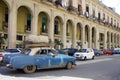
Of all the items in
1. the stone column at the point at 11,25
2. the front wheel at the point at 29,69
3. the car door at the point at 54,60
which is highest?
the stone column at the point at 11,25

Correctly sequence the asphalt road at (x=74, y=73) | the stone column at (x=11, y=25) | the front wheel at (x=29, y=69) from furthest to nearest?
the stone column at (x=11, y=25), the front wheel at (x=29, y=69), the asphalt road at (x=74, y=73)

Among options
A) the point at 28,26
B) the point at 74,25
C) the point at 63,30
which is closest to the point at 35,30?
the point at 28,26

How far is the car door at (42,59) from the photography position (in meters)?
15.8

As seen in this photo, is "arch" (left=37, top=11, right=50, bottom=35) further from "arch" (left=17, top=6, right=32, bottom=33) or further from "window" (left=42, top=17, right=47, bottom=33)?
"arch" (left=17, top=6, right=32, bottom=33)

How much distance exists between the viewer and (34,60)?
15.5 metres

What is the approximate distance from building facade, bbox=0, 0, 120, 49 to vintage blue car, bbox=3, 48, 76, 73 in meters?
14.0

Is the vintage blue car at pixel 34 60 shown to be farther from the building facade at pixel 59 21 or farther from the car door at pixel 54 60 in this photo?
the building facade at pixel 59 21

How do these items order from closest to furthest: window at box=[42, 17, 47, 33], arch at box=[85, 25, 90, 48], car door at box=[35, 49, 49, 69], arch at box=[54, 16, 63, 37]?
car door at box=[35, 49, 49, 69] → window at box=[42, 17, 47, 33] → arch at box=[54, 16, 63, 37] → arch at box=[85, 25, 90, 48]

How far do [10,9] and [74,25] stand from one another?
18390 mm

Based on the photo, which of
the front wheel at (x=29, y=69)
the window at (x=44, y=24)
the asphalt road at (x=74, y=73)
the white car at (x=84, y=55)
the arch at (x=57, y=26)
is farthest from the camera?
the arch at (x=57, y=26)

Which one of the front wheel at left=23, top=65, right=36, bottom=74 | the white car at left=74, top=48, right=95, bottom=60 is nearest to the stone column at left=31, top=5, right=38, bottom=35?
the white car at left=74, top=48, right=95, bottom=60

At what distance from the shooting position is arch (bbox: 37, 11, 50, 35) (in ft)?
127

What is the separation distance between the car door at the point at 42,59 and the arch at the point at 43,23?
2210 cm

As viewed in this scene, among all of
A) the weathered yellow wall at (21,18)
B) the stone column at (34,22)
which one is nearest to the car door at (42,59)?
the stone column at (34,22)
